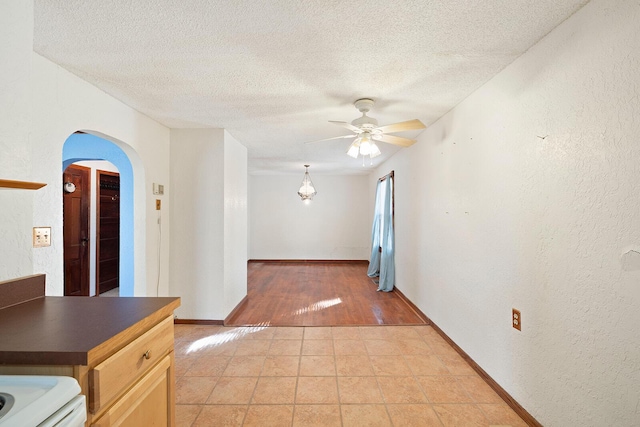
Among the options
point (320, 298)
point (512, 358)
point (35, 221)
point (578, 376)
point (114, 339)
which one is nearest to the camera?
point (114, 339)

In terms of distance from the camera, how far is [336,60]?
72.6 inches

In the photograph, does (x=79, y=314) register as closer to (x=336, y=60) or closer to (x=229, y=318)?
(x=336, y=60)

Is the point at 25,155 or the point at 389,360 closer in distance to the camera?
the point at 25,155

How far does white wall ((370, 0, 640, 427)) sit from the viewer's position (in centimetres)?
121

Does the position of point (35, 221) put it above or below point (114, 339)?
above

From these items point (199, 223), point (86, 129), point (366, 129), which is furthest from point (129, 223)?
point (366, 129)

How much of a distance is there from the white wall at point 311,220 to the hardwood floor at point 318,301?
1.03 metres

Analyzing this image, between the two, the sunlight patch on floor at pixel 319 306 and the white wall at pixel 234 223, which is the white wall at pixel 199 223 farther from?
the sunlight patch on floor at pixel 319 306

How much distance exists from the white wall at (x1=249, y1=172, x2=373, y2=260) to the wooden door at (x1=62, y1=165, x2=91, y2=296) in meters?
3.68

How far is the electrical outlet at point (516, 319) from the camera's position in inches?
71.7

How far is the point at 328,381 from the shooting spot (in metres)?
2.21

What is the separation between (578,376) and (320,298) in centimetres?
332

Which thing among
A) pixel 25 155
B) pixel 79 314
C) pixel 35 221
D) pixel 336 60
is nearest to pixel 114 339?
pixel 79 314

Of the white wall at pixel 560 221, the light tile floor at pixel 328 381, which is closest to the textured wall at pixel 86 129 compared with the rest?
the light tile floor at pixel 328 381
